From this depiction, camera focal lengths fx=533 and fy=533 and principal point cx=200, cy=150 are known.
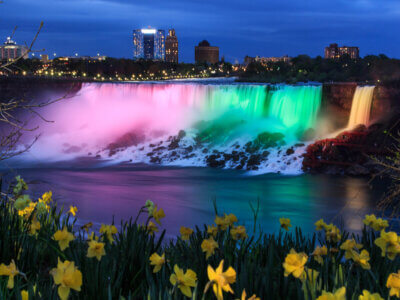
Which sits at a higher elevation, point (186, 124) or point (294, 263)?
point (294, 263)

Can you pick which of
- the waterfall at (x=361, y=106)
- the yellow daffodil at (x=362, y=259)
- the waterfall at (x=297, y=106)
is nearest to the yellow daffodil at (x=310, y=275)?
the yellow daffodil at (x=362, y=259)

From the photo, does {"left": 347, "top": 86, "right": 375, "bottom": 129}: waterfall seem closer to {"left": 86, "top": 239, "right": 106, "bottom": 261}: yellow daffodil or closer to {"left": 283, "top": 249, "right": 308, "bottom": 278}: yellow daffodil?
{"left": 86, "top": 239, "right": 106, "bottom": 261}: yellow daffodil

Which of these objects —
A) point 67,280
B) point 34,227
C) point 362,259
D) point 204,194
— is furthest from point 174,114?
point 67,280

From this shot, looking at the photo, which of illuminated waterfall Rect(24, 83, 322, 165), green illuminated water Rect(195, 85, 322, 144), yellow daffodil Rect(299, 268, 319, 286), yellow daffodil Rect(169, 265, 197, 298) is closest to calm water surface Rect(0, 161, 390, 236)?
green illuminated water Rect(195, 85, 322, 144)

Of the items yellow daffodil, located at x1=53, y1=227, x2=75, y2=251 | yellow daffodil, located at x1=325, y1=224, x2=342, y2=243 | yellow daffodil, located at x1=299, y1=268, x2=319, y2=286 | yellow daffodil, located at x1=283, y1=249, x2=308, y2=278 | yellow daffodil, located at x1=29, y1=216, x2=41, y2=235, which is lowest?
yellow daffodil, located at x1=29, y1=216, x2=41, y2=235

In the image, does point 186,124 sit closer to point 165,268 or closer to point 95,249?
point 165,268

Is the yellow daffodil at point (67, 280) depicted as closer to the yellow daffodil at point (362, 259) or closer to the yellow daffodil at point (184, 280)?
the yellow daffodil at point (184, 280)

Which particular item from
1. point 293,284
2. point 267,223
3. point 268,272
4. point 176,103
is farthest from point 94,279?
point 176,103
